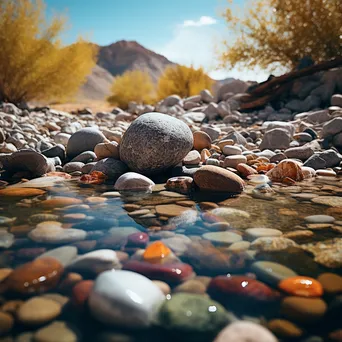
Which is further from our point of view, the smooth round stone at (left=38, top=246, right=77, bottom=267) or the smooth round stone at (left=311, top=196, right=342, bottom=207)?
the smooth round stone at (left=311, top=196, right=342, bottom=207)

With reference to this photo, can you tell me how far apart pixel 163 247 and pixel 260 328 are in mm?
594

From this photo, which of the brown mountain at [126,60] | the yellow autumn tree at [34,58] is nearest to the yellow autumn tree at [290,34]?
the yellow autumn tree at [34,58]

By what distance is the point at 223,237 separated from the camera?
5.15ft

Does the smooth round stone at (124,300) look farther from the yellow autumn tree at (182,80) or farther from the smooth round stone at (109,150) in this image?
the yellow autumn tree at (182,80)

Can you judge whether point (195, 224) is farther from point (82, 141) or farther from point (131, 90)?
point (131, 90)

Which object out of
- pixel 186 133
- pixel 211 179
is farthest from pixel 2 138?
pixel 211 179

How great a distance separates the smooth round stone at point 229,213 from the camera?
190 centimetres

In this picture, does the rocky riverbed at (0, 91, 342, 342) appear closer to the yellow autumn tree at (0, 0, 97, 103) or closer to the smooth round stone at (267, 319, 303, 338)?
the smooth round stone at (267, 319, 303, 338)

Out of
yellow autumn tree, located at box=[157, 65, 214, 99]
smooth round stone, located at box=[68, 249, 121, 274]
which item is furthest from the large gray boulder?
yellow autumn tree, located at box=[157, 65, 214, 99]

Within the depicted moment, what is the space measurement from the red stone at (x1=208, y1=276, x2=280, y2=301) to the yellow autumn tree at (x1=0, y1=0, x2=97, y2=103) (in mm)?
12386

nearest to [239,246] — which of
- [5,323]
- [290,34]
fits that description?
[5,323]

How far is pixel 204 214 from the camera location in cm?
195

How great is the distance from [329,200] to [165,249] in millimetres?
1498

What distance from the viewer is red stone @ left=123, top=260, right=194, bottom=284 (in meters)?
1.18
